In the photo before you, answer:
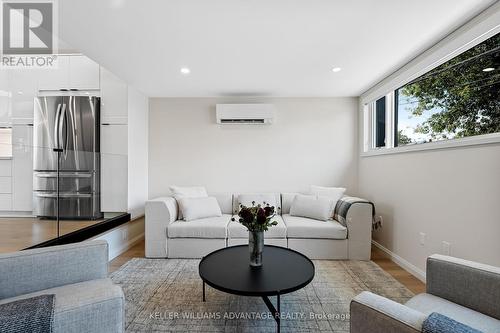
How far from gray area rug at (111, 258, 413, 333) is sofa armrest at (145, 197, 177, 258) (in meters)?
0.22

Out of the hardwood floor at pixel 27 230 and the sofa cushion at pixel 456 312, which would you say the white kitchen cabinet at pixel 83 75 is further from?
the sofa cushion at pixel 456 312

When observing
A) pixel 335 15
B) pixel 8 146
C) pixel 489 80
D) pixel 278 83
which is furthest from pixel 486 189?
pixel 8 146

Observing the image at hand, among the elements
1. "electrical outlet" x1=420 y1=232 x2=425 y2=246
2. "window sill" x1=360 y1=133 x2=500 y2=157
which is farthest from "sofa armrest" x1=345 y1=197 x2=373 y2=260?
"window sill" x1=360 y1=133 x2=500 y2=157

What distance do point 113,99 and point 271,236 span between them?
2.76m

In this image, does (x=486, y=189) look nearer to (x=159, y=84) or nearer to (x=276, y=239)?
(x=276, y=239)

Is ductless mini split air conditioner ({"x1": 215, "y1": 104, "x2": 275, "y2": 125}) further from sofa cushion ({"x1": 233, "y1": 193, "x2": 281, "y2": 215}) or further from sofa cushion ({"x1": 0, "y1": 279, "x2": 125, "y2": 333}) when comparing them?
sofa cushion ({"x1": 0, "y1": 279, "x2": 125, "y2": 333})

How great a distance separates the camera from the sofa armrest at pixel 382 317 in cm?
88

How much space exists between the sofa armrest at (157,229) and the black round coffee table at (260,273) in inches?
43.6

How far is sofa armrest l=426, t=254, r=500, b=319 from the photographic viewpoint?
3.78 feet

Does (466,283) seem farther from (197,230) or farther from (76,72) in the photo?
(76,72)

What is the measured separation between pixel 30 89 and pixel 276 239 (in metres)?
3.84

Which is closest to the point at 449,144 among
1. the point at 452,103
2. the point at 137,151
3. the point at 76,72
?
the point at 452,103

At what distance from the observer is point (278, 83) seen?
10.6ft

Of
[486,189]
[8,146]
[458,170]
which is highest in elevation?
[8,146]
